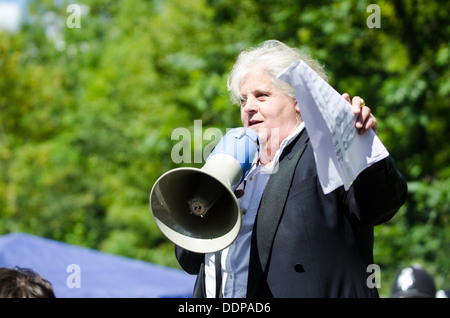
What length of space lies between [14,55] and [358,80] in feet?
34.9

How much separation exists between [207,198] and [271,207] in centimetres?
24

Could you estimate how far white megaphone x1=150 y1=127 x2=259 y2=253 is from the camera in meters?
1.90

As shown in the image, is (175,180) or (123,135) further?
(123,135)

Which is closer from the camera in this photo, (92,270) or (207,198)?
(207,198)

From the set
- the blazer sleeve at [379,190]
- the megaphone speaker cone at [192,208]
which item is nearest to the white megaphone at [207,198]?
the megaphone speaker cone at [192,208]

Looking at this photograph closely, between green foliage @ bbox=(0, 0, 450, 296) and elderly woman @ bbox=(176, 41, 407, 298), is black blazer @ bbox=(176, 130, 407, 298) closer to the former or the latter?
elderly woman @ bbox=(176, 41, 407, 298)

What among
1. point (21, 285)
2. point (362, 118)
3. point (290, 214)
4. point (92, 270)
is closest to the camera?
point (362, 118)

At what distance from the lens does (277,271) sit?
73.2 inches

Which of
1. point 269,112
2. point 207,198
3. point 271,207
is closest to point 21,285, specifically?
point 207,198

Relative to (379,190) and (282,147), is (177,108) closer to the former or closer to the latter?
(282,147)

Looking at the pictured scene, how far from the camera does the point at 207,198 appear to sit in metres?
2.04

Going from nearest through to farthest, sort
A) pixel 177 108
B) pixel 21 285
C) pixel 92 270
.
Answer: pixel 21 285, pixel 92 270, pixel 177 108

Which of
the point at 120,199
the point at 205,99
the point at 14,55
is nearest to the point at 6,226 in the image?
the point at 120,199
